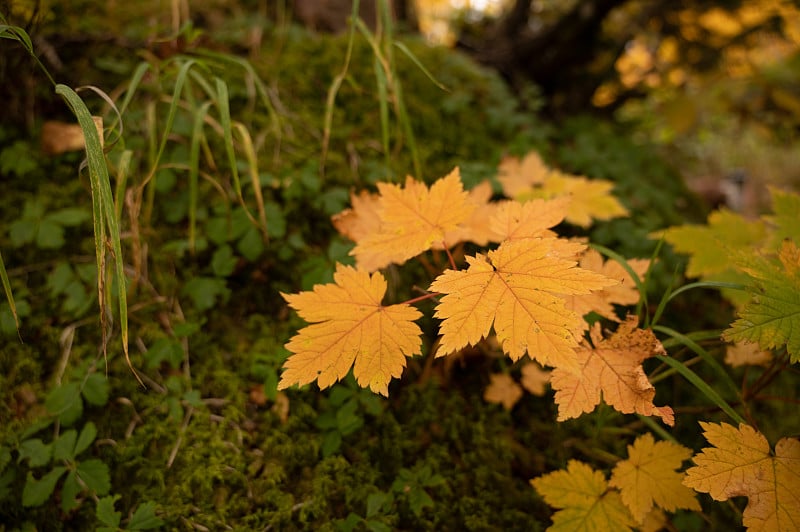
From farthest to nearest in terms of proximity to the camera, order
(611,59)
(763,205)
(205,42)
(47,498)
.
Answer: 1. (763,205)
2. (611,59)
3. (205,42)
4. (47,498)

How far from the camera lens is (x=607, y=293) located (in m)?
1.34

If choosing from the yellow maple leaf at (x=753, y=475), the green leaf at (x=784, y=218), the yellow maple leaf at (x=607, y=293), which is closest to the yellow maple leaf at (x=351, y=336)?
the yellow maple leaf at (x=607, y=293)

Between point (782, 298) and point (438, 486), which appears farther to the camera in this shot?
point (438, 486)

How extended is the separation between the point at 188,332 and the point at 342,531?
0.77 meters

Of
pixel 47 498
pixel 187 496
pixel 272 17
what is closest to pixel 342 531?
pixel 187 496

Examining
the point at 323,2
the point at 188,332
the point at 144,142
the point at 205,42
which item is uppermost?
the point at 323,2

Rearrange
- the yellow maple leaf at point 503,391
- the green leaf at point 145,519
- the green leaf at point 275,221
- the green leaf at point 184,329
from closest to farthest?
the green leaf at point 145,519 < the green leaf at point 184,329 < the yellow maple leaf at point 503,391 < the green leaf at point 275,221

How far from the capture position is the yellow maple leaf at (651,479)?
1133 millimetres

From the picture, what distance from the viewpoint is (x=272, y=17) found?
2.94 metres

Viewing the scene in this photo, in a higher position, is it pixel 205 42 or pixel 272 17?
pixel 272 17

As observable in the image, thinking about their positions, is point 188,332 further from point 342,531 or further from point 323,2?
point 323,2

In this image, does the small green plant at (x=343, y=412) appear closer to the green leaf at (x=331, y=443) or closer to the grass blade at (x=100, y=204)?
the green leaf at (x=331, y=443)

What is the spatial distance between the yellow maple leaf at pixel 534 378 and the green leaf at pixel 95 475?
1273mm

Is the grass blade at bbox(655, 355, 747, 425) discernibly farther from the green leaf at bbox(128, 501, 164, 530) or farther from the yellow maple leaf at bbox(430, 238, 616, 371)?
the green leaf at bbox(128, 501, 164, 530)
